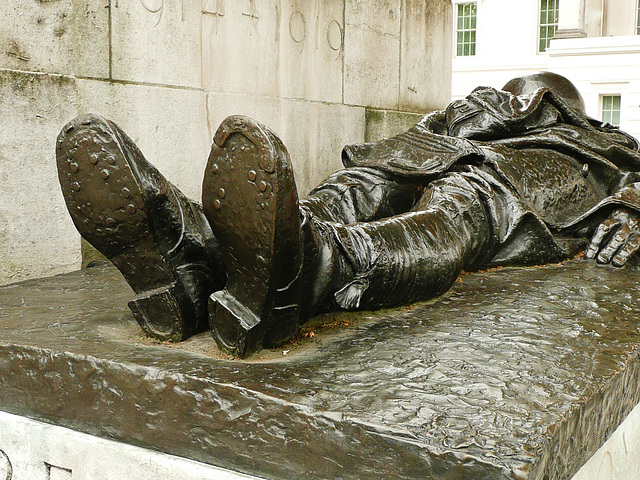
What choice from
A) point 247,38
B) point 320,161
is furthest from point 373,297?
point 320,161

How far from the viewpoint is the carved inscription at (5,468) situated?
204 centimetres

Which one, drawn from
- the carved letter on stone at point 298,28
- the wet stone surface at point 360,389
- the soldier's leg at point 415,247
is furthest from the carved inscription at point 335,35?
the wet stone surface at point 360,389

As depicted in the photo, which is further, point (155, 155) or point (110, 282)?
point (155, 155)

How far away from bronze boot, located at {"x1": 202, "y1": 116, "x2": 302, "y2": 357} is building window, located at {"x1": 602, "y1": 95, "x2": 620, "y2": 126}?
777 inches

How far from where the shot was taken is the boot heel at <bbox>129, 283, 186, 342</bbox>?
2037 mm

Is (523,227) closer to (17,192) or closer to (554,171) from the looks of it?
(554,171)

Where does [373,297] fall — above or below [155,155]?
below

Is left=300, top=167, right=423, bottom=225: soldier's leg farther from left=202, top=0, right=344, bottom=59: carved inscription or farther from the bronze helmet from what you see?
the bronze helmet

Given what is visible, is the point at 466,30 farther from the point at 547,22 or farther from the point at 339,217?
the point at 339,217

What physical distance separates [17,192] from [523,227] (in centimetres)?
204

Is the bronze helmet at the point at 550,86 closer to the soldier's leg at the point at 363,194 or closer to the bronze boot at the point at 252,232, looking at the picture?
the soldier's leg at the point at 363,194

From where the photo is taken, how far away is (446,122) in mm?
3807

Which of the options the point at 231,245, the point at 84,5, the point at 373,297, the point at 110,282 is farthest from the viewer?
the point at 84,5

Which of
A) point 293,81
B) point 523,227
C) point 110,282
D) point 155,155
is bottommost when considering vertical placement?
point 110,282
